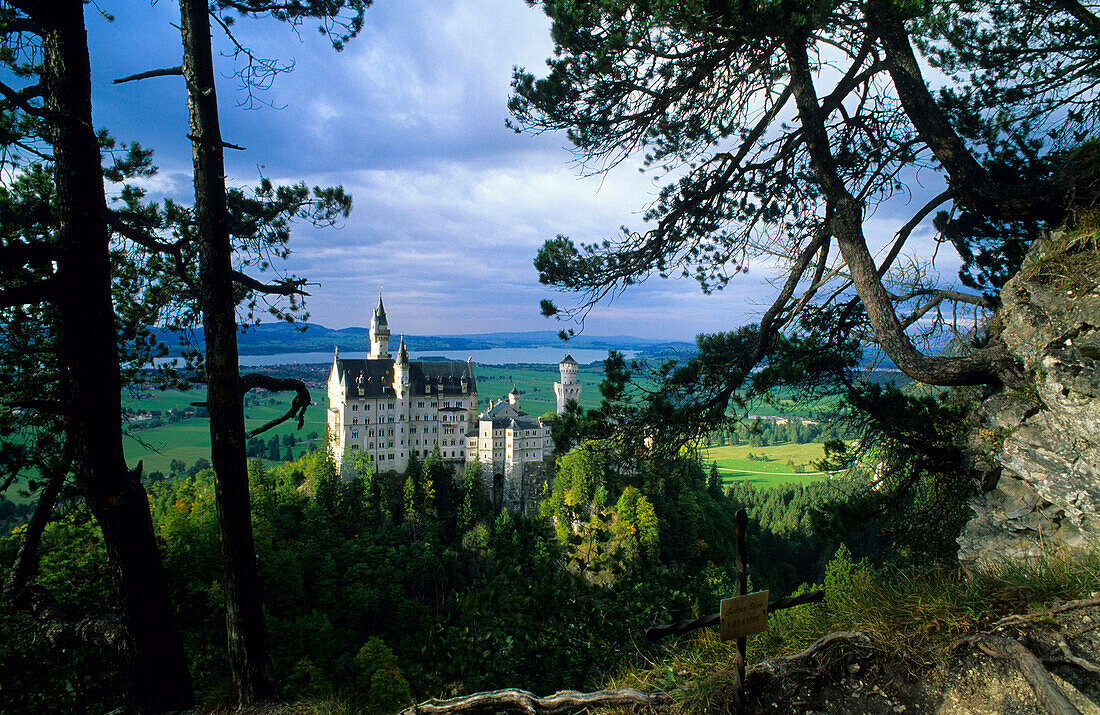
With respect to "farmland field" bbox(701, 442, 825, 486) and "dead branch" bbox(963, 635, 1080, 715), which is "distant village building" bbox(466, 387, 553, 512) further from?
"dead branch" bbox(963, 635, 1080, 715)

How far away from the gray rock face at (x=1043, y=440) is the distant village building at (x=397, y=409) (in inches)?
1942

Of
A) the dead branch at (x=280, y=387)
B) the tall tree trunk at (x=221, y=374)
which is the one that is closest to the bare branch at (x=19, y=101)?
the tall tree trunk at (x=221, y=374)

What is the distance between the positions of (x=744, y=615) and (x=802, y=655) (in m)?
0.88

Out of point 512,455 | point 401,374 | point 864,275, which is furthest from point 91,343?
point 401,374

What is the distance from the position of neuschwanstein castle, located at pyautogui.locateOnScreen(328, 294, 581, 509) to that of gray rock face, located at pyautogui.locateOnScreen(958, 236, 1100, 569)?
43732 mm

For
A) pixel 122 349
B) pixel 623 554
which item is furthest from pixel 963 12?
pixel 122 349

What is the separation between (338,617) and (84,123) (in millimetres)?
32412

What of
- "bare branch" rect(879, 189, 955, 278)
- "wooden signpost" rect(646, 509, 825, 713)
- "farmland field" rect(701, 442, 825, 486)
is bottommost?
"farmland field" rect(701, 442, 825, 486)

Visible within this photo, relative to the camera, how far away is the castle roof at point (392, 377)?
165ft

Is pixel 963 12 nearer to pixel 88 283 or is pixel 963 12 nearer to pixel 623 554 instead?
pixel 623 554

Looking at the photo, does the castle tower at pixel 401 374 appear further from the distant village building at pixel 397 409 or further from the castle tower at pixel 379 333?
the castle tower at pixel 379 333

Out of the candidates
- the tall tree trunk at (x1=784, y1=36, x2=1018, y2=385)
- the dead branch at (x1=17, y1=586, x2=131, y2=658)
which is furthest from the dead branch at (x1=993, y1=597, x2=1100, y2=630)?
the dead branch at (x1=17, y1=586, x2=131, y2=658)

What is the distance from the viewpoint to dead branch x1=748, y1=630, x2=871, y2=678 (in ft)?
10.7

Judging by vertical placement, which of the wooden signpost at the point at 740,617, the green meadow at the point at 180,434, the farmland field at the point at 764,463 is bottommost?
the farmland field at the point at 764,463
